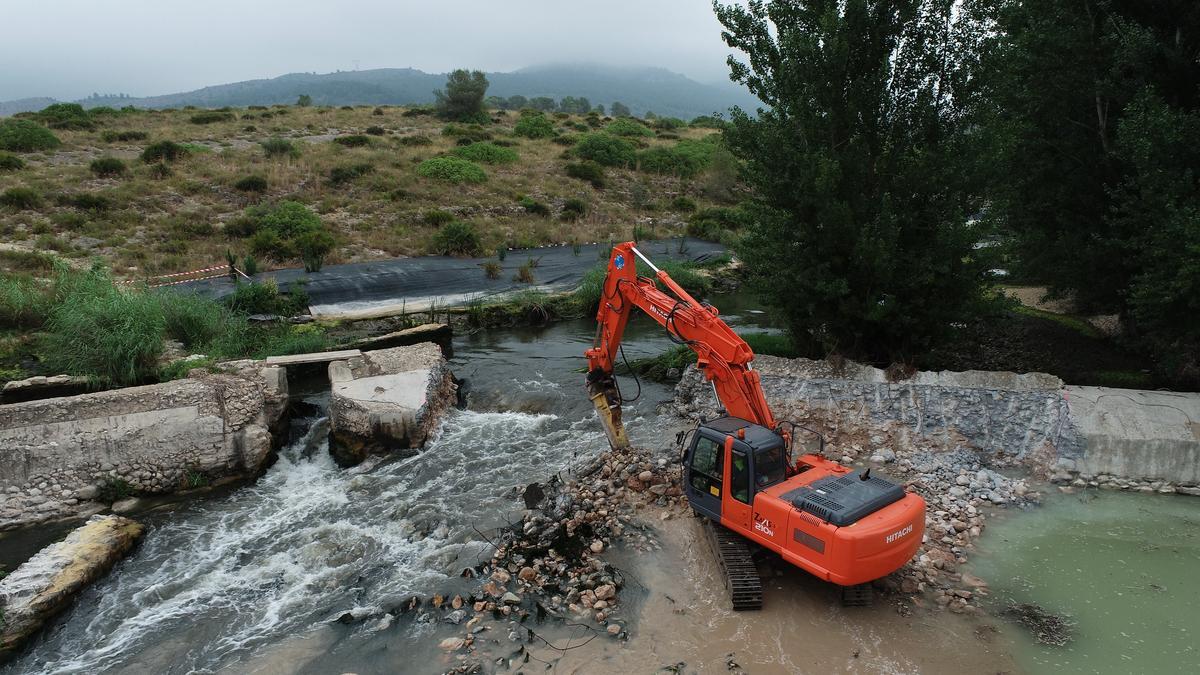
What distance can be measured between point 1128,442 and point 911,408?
3.10 m

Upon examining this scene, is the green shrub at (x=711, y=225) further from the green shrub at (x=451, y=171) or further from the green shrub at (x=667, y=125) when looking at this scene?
the green shrub at (x=667, y=125)

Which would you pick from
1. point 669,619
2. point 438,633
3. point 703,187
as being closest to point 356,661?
point 438,633

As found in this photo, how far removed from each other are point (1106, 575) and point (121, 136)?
4615 centimetres

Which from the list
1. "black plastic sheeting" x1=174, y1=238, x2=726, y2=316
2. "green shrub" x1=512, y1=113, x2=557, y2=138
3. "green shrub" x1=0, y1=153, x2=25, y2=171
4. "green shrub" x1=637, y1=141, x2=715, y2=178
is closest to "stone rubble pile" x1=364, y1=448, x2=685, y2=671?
"black plastic sheeting" x1=174, y1=238, x2=726, y2=316

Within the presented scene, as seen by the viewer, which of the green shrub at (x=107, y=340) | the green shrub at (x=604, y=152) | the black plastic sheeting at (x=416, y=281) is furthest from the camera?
the green shrub at (x=604, y=152)

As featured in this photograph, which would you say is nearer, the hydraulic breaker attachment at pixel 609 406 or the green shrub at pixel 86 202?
the hydraulic breaker attachment at pixel 609 406

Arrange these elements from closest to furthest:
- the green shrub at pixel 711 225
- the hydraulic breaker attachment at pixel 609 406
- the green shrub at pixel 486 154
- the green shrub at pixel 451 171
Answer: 1. the hydraulic breaker attachment at pixel 609 406
2. the green shrub at pixel 711 225
3. the green shrub at pixel 451 171
4. the green shrub at pixel 486 154

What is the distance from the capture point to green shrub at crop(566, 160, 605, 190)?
4009 centimetres

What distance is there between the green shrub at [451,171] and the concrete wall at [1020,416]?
27348mm

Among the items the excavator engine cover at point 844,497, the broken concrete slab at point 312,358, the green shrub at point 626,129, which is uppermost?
the green shrub at point 626,129

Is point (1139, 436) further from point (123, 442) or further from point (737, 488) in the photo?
point (123, 442)

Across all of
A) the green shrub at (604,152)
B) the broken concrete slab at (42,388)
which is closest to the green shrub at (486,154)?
the green shrub at (604,152)

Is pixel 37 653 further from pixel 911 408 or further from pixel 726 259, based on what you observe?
pixel 726 259

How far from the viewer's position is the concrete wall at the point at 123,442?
1052cm
